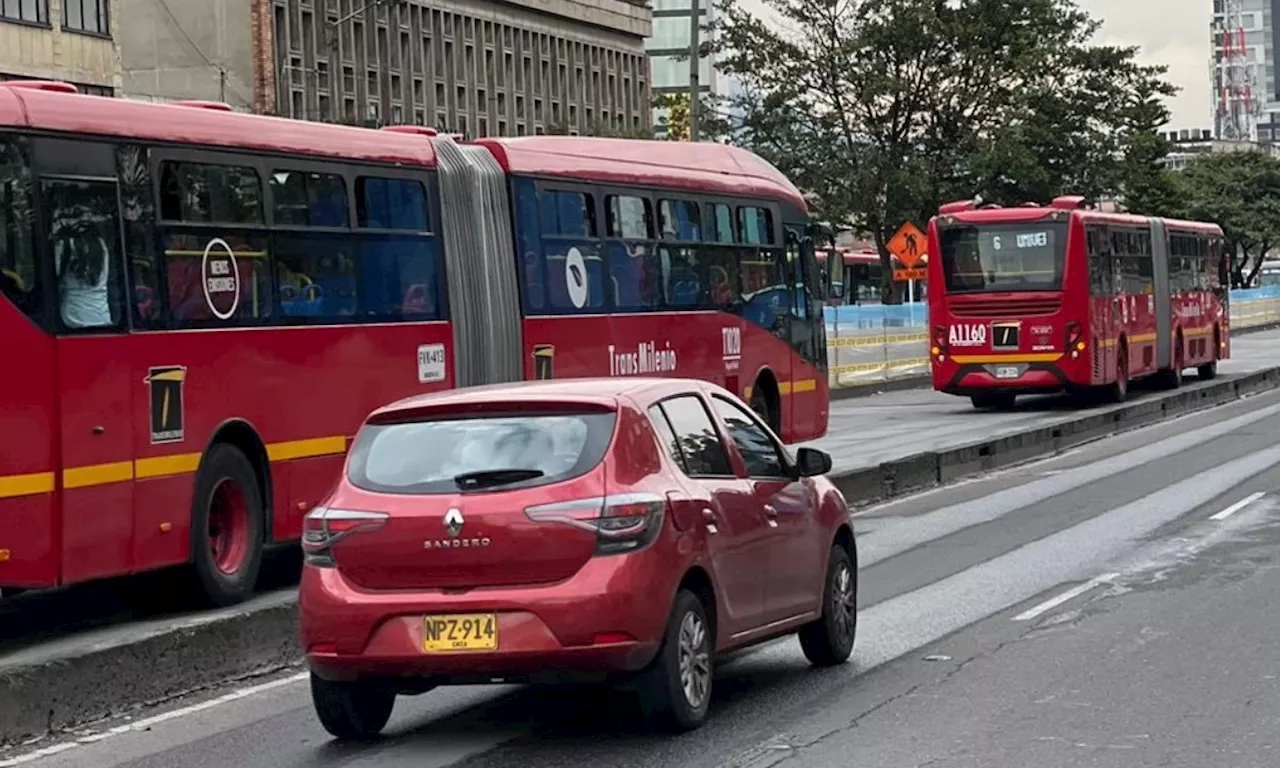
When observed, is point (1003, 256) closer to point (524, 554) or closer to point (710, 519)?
point (710, 519)

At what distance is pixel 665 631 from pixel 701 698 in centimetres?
53

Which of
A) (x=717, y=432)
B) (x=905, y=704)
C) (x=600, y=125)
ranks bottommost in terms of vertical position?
(x=905, y=704)

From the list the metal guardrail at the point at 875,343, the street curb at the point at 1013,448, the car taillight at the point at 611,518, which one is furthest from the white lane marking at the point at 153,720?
the metal guardrail at the point at 875,343

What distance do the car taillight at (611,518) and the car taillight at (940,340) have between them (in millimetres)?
27953

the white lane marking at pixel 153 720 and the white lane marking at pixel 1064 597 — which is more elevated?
the white lane marking at pixel 153 720

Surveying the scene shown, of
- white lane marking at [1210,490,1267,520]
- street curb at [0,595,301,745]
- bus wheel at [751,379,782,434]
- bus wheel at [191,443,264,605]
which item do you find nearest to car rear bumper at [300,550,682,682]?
street curb at [0,595,301,745]

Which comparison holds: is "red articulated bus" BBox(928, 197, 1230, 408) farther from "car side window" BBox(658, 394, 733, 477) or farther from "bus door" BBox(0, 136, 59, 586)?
"car side window" BBox(658, 394, 733, 477)

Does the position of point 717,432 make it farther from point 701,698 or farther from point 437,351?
point 437,351

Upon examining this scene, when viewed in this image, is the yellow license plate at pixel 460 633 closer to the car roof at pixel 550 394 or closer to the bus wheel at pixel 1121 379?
the car roof at pixel 550 394

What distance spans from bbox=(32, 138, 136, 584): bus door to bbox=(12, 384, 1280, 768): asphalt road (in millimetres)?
1802

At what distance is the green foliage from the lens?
2195 inches

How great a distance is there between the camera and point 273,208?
15.4 m

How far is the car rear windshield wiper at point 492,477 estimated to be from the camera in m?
9.44

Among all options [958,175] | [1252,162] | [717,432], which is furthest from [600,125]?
[717,432]
